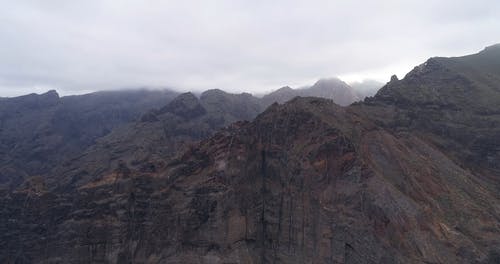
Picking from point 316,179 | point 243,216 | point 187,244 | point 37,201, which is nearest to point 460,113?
point 316,179

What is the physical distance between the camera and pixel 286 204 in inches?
3595

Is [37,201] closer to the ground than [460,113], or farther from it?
closer to the ground

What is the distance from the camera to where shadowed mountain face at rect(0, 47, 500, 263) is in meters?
81.5

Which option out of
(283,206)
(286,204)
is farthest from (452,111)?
(283,206)

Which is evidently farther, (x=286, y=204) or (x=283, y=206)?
(x=283, y=206)

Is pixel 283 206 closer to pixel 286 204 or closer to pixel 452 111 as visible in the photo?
pixel 286 204

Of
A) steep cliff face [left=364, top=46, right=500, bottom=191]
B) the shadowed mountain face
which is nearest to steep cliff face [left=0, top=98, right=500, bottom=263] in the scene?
the shadowed mountain face

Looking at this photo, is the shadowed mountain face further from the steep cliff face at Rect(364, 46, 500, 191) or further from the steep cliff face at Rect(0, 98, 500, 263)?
the steep cliff face at Rect(364, 46, 500, 191)

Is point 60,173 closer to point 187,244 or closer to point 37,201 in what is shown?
point 37,201

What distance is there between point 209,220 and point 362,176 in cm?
2638

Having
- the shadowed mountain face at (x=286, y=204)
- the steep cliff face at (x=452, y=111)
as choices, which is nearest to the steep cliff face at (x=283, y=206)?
the shadowed mountain face at (x=286, y=204)

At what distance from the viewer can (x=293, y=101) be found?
347ft

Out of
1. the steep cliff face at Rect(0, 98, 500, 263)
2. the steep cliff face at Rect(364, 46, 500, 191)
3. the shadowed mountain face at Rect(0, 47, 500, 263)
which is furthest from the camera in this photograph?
the steep cliff face at Rect(364, 46, 500, 191)

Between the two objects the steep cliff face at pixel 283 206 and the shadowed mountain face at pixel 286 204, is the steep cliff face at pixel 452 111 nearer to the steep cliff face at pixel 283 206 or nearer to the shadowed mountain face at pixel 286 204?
the shadowed mountain face at pixel 286 204
